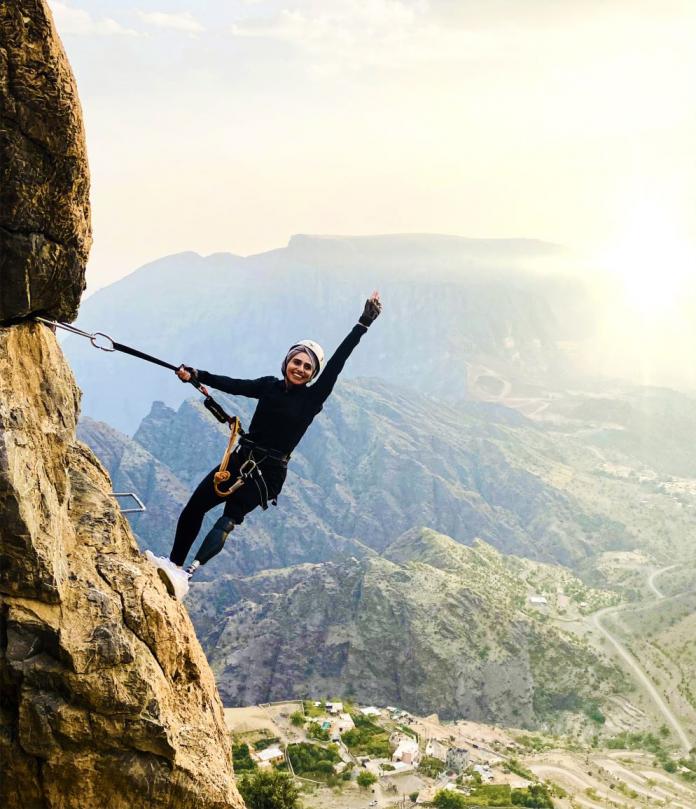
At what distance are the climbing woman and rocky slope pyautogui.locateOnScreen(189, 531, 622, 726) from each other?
384ft

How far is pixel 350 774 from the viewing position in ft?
249

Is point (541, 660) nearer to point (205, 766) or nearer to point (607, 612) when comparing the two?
point (607, 612)

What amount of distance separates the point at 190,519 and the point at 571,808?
76.9 m

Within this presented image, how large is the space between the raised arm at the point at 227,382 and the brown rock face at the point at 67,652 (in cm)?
182

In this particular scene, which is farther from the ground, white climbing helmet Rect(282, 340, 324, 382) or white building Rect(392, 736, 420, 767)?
white climbing helmet Rect(282, 340, 324, 382)

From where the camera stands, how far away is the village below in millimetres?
71875

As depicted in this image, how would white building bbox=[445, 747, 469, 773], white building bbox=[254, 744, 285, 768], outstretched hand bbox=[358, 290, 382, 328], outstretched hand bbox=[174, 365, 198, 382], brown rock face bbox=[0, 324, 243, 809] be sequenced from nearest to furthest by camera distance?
brown rock face bbox=[0, 324, 243, 809], outstretched hand bbox=[174, 365, 198, 382], outstretched hand bbox=[358, 290, 382, 328], white building bbox=[254, 744, 285, 768], white building bbox=[445, 747, 469, 773]

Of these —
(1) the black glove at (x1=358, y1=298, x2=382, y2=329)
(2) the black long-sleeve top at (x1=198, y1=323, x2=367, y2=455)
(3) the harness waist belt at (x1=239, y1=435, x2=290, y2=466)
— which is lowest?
(3) the harness waist belt at (x1=239, y1=435, x2=290, y2=466)

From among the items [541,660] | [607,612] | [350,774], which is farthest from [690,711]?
[350,774]

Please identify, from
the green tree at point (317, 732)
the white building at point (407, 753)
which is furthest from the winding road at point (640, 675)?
the green tree at point (317, 732)

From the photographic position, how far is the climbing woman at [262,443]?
1164 centimetres

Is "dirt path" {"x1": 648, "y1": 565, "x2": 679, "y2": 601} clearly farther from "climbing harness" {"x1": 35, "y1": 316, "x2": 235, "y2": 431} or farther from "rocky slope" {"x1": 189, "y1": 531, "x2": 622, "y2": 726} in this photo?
"climbing harness" {"x1": 35, "y1": 316, "x2": 235, "y2": 431}

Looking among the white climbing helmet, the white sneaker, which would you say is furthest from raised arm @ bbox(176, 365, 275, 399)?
the white sneaker

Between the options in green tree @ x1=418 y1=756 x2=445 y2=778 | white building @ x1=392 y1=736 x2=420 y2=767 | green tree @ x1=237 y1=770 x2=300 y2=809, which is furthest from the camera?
white building @ x1=392 y1=736 x2=420 y2=767
